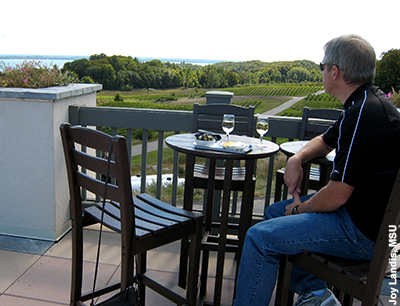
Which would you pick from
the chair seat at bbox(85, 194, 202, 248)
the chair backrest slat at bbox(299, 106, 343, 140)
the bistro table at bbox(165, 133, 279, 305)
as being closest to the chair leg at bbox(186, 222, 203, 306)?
the chair seat at bbox(85, 194, 202, 248)

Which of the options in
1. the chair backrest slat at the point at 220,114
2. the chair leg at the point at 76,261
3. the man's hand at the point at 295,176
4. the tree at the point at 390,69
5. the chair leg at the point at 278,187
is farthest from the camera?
the tree at the point at 390,69

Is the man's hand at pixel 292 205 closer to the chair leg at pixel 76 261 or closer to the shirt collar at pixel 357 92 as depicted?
the shirt collar at pixel 357 92

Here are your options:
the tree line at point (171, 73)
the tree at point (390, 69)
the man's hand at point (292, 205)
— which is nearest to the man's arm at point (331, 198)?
the man's hand at point (292, 205)

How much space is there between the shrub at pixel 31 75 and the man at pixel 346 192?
7.64 ft

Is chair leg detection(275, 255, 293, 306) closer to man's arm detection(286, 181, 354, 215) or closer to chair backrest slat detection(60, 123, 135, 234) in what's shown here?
man's arm detection(286, 181, 354, 215)

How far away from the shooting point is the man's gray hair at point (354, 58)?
4.84 feet

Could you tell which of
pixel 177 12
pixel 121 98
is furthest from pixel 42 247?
Result: pixel 177 12

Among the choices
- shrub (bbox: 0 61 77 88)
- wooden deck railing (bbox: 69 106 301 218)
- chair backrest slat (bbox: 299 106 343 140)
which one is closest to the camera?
chair backrest slat (bbox: 299 106 343 140)

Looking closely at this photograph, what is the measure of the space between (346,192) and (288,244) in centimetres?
31

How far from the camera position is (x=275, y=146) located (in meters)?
2.06

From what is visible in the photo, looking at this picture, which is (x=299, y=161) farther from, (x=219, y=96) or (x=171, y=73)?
(x=171, y=73)

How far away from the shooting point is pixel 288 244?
4.71 feet

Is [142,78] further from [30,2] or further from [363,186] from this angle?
[363,186]

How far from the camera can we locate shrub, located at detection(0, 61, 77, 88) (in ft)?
9.65
